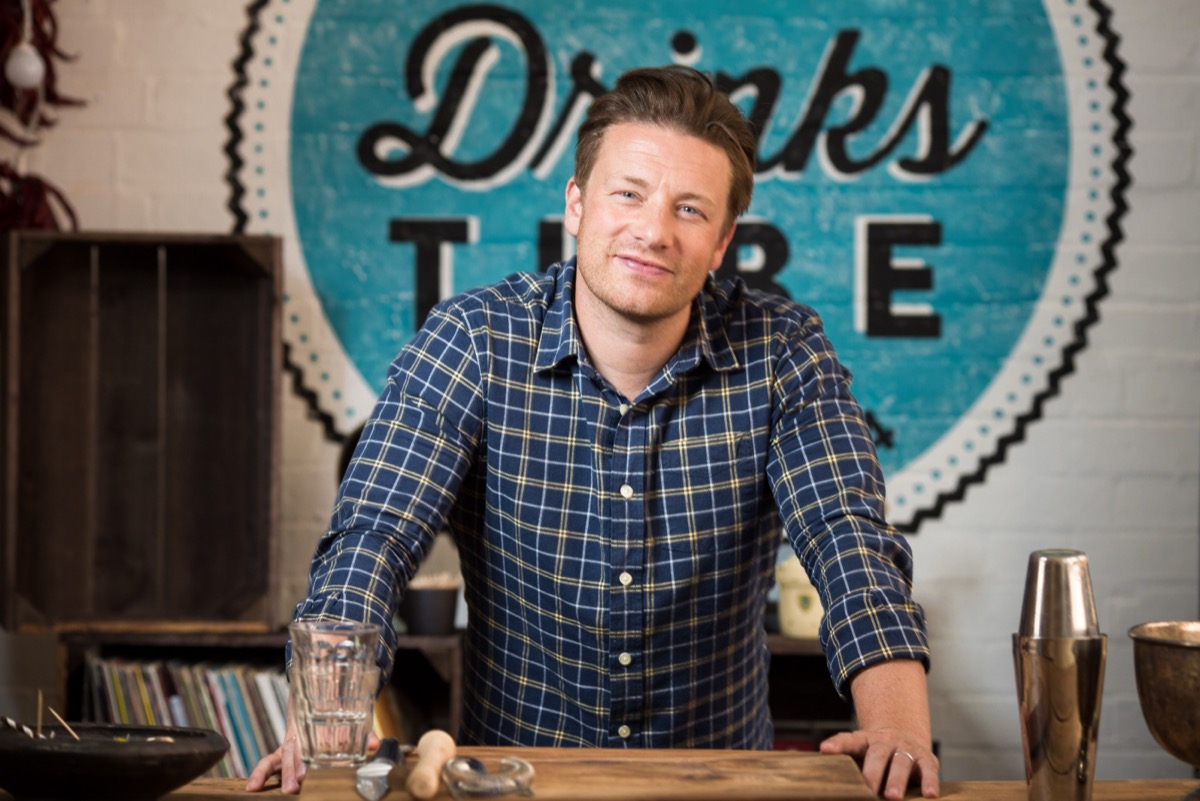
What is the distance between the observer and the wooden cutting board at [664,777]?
110cm

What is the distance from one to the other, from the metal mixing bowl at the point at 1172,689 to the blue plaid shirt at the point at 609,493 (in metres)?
0.56

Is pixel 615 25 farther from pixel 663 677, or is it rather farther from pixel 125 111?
pixel 663 677

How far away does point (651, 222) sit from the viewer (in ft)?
5.56

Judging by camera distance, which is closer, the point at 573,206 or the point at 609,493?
the point at 609,493

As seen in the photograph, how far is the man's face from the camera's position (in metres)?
1.69

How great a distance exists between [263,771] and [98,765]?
20 cm

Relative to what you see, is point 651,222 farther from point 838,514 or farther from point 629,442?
point 838,514

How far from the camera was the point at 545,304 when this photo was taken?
183cm

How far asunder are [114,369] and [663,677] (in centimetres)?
150

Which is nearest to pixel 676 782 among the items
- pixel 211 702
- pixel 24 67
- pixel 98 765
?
pixel 98 765

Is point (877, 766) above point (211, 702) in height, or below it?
above

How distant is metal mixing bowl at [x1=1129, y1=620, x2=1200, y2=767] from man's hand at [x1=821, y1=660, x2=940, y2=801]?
0.71 feet

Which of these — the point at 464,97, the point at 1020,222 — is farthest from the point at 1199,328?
the point at 464,97

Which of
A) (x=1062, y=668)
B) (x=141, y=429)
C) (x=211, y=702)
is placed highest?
(x=141, y=429)
